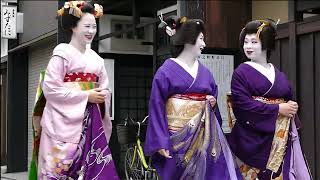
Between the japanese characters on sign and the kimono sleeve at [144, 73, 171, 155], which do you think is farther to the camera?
the japanese characters on sign

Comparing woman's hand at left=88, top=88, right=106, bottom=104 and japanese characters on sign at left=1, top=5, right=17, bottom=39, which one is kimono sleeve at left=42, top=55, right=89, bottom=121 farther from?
japanese characters on sign at left=1, top=5, right=17, bottom=39

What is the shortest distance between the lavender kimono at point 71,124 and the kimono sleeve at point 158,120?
1.34 feet

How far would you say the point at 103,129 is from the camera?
4.33 metres

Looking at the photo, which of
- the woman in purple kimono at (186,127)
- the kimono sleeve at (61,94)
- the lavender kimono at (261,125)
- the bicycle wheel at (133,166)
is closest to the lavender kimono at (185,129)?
the woman in purple kimono at (186,127)

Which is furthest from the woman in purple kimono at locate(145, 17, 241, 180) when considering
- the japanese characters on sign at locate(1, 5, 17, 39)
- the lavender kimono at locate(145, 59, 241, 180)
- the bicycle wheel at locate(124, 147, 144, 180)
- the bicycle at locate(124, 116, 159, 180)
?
the japanese characters on sign at locate(1, 5, 17, 39)

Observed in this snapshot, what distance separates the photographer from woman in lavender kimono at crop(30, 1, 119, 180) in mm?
4129

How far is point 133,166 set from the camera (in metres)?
9.10

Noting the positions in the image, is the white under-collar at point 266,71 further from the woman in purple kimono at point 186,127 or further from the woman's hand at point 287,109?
the woman in purple kimono at point 186,127

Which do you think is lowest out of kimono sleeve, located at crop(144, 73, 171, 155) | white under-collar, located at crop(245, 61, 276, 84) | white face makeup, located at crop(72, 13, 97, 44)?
kimono sleeve, located at crop(144, 73, 171, 155)

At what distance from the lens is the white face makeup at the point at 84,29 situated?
427 cm

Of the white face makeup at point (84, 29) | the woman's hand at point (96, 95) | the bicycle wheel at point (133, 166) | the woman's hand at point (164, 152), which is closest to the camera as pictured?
the woman's hand at point (164, 152)

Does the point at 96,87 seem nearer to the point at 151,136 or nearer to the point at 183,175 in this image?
the point at 151,136

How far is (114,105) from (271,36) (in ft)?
19.7

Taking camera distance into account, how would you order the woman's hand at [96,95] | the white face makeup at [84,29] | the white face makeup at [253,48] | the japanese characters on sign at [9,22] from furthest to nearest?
the japanese characters on sign at [9,22], the white face makeup at [253,48], the white face makeup at [84,29], the woman's hand at [96,95]
